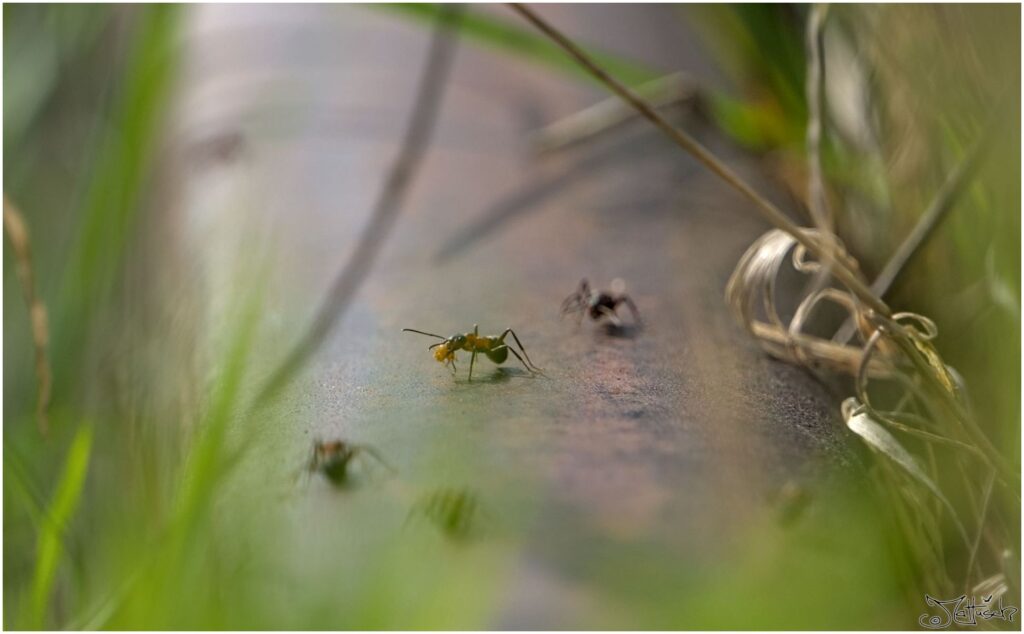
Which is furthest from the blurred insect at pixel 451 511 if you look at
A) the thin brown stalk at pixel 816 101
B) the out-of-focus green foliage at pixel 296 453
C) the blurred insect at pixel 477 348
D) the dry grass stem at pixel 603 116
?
the dry grass stem at pixel 603 116

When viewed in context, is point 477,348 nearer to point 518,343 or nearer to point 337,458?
point 518,343

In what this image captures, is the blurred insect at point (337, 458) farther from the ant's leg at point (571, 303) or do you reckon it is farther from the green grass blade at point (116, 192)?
the green grass blade at point (116, 192)

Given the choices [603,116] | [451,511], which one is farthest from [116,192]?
[451,511]

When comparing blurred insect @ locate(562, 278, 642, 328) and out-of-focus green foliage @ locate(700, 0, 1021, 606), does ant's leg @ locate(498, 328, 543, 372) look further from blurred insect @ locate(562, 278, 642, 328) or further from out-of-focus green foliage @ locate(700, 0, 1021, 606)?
out-of-focus green foliage @ locate(700, 0, 1021, 606)

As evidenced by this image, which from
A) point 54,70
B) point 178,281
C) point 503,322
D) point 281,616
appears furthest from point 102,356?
point 281,616

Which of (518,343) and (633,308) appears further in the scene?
(633,308)

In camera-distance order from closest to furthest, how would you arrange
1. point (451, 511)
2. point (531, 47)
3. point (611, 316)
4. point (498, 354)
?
point (451, 511)
point (498, 354)
point (611, 316)
point (531, 47)
